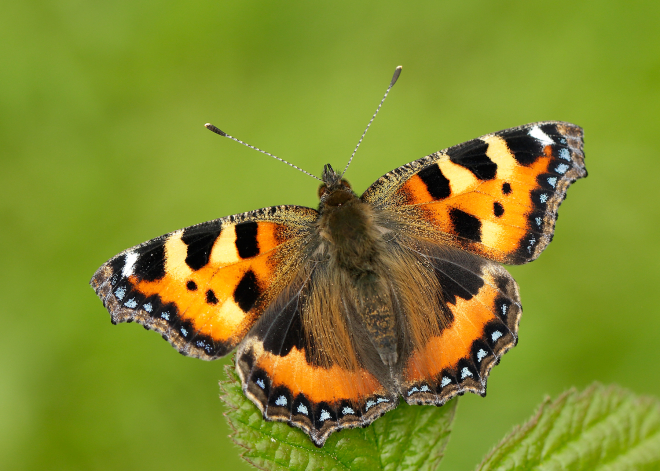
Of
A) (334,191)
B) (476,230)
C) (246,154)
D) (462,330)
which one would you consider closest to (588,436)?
(462,330)

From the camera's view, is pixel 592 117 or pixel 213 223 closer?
pixel 213 223

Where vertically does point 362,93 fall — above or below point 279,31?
below

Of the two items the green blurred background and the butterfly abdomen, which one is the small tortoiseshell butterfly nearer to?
the butterfly abdomen

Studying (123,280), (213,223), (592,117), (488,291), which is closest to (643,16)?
(592,117)

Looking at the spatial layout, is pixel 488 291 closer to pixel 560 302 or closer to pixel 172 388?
pixel 560 302

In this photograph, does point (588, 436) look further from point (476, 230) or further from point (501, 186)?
point (501, 186)

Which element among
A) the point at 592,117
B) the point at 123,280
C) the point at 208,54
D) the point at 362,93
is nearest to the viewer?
the point at 123,280

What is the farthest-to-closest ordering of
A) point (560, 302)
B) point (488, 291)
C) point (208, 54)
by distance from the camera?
point (208, 54) < point (560, 302) < point (488, 291)
